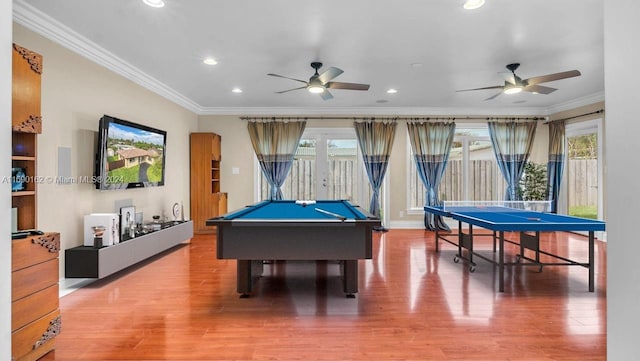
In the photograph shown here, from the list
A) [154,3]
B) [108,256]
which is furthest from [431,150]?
[108,256]

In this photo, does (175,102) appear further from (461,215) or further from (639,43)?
(639,43)

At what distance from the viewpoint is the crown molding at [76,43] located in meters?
2.80

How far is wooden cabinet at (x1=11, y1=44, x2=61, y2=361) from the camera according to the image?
1.87m

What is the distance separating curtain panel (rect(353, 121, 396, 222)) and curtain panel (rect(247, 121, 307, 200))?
127cm

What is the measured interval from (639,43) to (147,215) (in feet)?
17.4

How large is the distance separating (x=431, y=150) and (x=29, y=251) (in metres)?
6.41

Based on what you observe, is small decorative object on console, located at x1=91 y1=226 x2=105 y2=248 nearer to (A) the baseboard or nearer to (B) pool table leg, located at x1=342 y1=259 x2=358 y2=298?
(A) the baseboard

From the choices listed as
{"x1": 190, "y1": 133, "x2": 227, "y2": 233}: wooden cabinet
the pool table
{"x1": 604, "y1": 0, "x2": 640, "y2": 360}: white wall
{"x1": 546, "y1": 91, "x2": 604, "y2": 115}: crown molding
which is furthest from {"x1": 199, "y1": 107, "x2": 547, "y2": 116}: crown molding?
{"x1": 604, "y1": 0, "x2": 640, "y2": 360}: white wall

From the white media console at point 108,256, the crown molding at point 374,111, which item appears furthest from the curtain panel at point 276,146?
the white media console at point 108,256

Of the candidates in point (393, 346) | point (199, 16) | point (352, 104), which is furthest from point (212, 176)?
point (393, 346)

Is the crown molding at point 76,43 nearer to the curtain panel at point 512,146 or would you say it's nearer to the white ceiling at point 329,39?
the white ceiling at point 329,39

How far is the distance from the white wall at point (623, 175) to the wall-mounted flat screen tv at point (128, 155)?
14.0ft
